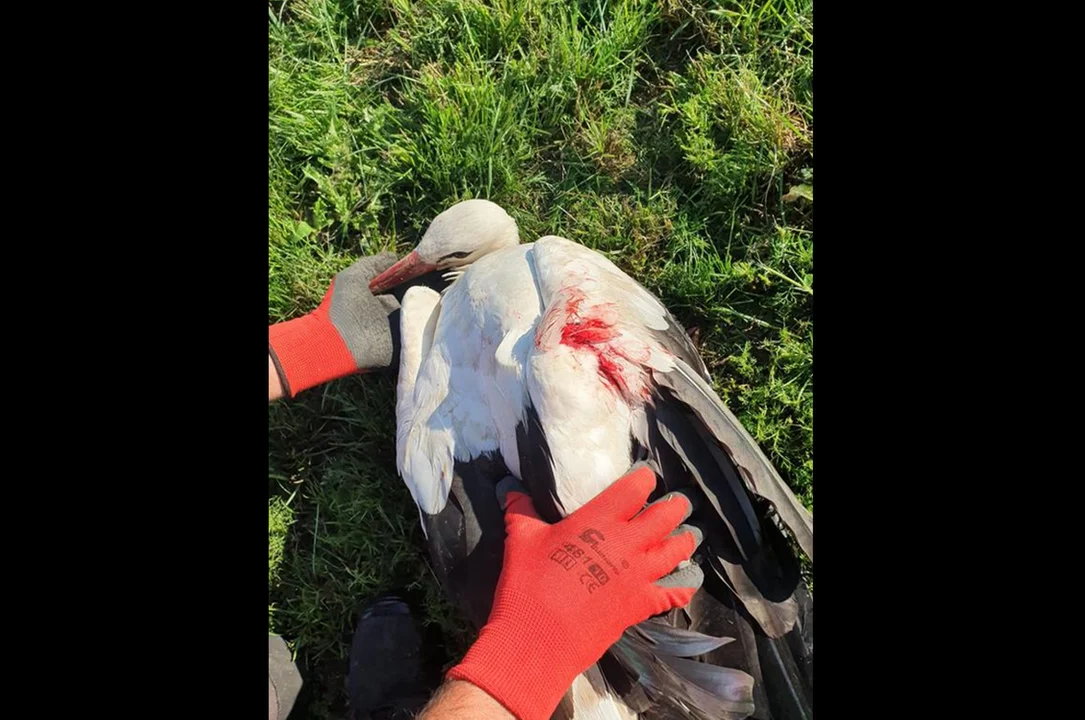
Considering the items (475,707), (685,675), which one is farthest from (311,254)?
(685,675)

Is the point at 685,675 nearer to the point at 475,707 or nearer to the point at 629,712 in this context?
the point at 629,712

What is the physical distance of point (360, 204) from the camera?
266cm

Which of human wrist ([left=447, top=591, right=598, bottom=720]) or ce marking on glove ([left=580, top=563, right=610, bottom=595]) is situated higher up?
ce marking on glove ([left=580, top=563, right=610, bottom=595])

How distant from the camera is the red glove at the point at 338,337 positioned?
2377mm

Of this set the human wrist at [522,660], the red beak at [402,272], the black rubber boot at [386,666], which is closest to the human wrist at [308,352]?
the red beak at [402,272]

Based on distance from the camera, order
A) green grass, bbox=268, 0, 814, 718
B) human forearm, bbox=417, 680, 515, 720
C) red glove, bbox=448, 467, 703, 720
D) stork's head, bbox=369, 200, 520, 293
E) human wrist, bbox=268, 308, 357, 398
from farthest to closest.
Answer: green grass, bbox=268, 0, 814, 718 → human wrist, bbox=268, 308, 357, 398 → stork's head, bbox=369, 200, 520, 293 → red glove, bbox=448, 467, 703, 720 → human forearm, bbox=417, 680, 515, 720

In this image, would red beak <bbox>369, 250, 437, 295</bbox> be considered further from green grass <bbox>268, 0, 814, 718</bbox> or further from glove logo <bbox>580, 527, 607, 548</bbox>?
glove logo <bbox>580, 527, 607, 548</bbox>

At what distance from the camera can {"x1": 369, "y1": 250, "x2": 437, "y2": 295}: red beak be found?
2.33 m

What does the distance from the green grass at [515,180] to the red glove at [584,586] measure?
2.77 ft

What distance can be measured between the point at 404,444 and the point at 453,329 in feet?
1.16

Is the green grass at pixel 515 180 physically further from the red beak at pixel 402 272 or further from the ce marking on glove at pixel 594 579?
the ce marking on glove at pixel 594 579

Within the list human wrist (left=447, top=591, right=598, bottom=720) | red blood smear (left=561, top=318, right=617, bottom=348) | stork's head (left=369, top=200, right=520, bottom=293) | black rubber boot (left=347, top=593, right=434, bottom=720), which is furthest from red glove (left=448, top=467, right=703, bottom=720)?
stork's head (left=369, top=200, right=520, bottom=293)

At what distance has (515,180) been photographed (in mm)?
2609

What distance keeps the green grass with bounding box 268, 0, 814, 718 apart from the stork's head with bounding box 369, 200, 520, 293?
1.04 feet
